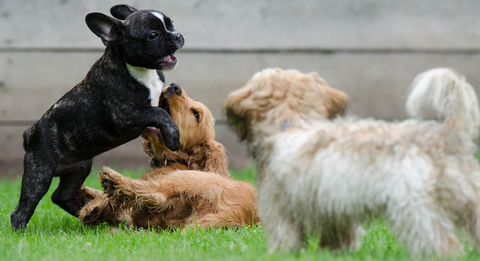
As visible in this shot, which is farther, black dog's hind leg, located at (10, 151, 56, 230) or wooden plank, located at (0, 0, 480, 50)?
wooden plank, located at (0, 0, 480, 50)

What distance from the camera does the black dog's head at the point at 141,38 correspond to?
4.46 meters

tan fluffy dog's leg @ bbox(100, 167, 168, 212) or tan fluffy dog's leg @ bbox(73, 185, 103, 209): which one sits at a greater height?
tan fluffy dog's leg @ bbox(100, 167, 168, 212)

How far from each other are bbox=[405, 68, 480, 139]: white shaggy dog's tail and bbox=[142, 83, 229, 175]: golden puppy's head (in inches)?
97.7

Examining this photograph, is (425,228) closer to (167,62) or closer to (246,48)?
(167,62)

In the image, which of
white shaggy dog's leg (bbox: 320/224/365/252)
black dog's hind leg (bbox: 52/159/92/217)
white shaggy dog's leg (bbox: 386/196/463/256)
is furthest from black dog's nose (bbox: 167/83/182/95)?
white shaggy dog's leg (bbox: 386/196/463/256)

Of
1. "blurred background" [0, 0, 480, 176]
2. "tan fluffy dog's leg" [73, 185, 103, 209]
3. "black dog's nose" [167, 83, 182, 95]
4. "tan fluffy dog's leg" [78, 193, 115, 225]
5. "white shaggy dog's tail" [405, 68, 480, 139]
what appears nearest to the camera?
"white shaggy dog's tail" [405, 68, 480, 139]

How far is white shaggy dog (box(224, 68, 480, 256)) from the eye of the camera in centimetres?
265

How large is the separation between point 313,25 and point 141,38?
471 centimetres

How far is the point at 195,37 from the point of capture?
28.3 ft

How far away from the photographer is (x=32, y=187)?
456cm

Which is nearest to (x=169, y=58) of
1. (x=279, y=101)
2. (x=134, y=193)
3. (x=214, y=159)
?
(x=214, y=159)

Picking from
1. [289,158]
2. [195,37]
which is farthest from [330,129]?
[195,37]

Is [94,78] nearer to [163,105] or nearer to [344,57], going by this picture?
[163,105]

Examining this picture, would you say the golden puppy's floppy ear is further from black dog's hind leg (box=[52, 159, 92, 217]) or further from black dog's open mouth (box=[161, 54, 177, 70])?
black dog's hind leg (box=[52, 159, 92, 217])
